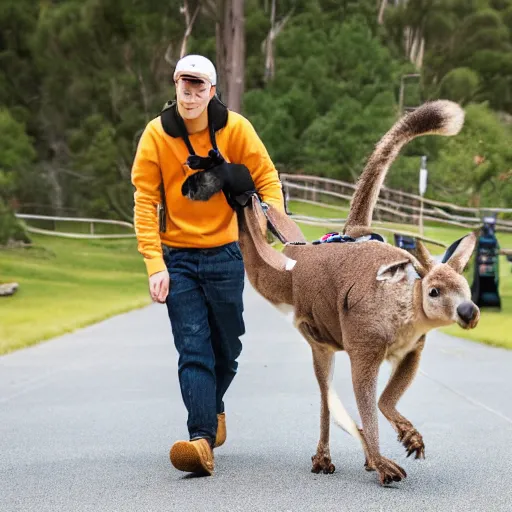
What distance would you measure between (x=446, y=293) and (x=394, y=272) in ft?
0.97

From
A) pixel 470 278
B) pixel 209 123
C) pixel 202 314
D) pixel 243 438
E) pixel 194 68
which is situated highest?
pixel 194 68

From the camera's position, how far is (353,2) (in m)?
38.9

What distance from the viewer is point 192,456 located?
20.6 ft

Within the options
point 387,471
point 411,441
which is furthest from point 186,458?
point 411,441

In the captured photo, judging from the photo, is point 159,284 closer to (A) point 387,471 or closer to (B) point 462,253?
(A) point 387,471

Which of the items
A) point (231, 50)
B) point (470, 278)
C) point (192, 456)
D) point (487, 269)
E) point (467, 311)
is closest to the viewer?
point (467, 311)

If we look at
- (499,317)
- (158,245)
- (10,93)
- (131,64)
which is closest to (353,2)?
(131,64)

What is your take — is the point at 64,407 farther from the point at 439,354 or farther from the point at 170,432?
the point at 439,354

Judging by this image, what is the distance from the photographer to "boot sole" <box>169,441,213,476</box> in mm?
6230

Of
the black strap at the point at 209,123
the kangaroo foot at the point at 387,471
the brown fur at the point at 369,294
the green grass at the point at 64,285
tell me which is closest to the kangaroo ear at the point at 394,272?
the brown fur at the point at 369,294

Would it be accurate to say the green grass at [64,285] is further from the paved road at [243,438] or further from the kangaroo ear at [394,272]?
the kangaroo ear at [394,272]

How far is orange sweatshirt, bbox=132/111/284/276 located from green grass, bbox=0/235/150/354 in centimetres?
858

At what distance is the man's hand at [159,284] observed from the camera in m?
6.57

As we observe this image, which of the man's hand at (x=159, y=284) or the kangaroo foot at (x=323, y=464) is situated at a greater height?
the man's hand at (x=159, y=284)
